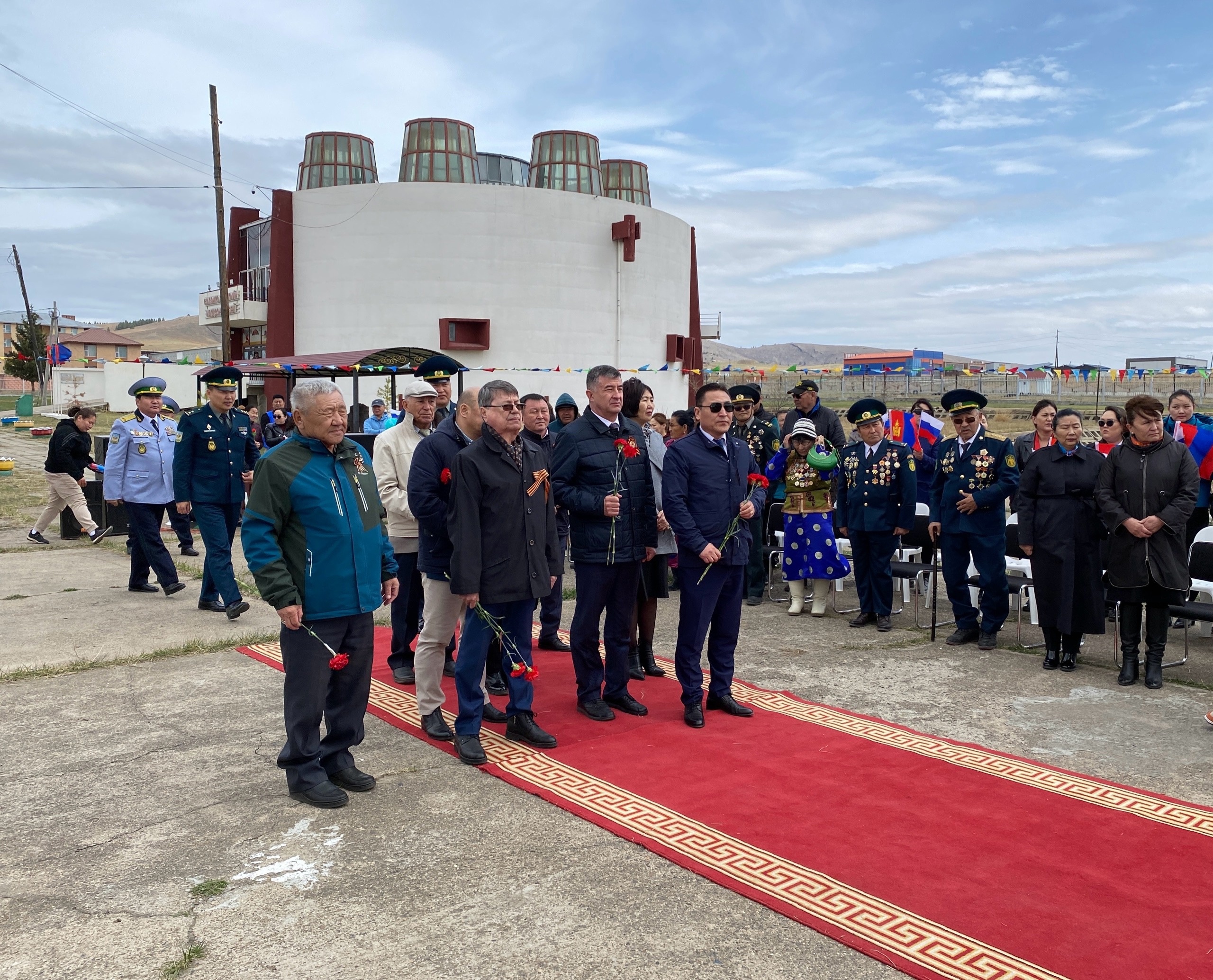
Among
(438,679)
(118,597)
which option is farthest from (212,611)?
(438,679)

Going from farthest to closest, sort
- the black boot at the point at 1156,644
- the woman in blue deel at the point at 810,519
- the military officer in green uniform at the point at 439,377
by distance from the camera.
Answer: the woman in blue deel at the point at 810,519, the military officer in green uniform at the point at 439,377, the black boot at the point at 1156,644

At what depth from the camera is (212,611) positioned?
28.0ft

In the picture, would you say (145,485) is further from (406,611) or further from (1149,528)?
(1149,528)

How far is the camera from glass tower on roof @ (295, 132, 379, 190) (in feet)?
117

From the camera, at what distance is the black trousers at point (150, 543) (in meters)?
9.14

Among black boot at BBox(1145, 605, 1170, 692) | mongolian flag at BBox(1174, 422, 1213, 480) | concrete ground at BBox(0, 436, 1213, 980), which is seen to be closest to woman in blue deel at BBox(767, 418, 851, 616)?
concrete ground at BBox(0, 436, 1213, 980)

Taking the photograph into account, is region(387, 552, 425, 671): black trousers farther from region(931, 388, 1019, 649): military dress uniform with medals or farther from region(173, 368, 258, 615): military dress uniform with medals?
region(931, 388, 1019, 649): military dress uniform with medals

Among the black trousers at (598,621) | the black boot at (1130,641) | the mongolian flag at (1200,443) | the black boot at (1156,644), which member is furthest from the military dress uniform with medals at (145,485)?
the mongolian flag at (1200,443)

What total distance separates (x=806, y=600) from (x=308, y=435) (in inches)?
251

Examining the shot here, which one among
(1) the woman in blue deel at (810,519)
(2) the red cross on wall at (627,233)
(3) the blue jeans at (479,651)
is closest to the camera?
(3) the blue jeans at (479,651)

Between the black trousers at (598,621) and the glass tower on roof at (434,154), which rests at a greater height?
the glass tower on roof at (434,154)

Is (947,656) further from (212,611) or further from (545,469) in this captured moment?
(212,611)

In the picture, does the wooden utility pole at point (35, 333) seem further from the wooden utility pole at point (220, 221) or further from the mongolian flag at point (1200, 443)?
the mongolian flag at point (1200, 443)

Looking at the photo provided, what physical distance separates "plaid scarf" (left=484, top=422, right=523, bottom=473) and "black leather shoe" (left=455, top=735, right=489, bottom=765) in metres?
1.40
